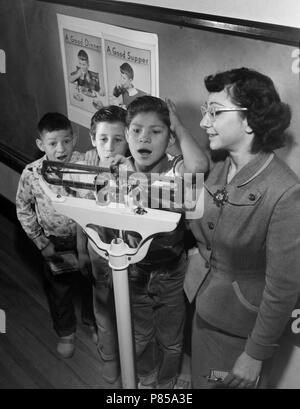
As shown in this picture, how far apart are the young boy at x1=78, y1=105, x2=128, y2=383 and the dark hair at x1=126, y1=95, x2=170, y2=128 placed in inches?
1.4

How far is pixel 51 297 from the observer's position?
5.53 ft

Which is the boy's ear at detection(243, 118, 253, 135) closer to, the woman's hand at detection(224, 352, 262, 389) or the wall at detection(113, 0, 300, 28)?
the wall at detection(113, 0, 300, 28)

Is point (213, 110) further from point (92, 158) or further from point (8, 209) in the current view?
point (8, 209)

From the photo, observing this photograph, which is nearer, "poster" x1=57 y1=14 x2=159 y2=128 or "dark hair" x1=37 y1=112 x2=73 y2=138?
"poster" x1=57 y1=14 x2=159 y2=128

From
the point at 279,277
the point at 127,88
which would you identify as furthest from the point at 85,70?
the point at 279,277

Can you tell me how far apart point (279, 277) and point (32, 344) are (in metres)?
1.09

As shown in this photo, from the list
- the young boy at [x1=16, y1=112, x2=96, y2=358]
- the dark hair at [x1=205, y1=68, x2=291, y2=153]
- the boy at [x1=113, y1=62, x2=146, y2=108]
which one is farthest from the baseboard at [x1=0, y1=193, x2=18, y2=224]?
the dark hair at [x1=205, y1=68, x2=291, y2=153]

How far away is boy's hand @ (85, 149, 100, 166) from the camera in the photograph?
1261mm

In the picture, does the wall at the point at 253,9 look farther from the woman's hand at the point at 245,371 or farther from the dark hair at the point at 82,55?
the woman's hand at the point at 245,371

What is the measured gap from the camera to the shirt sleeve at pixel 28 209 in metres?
1.43
